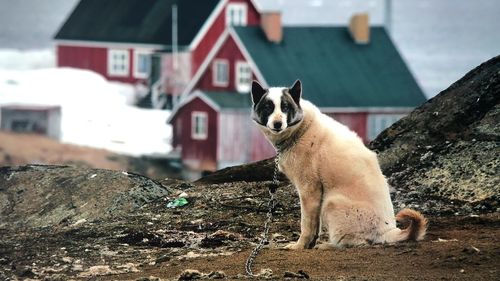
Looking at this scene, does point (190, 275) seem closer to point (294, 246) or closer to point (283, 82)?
point (294, 246)

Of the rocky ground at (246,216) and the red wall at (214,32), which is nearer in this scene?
the rocky ground at (246,216)

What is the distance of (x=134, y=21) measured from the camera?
253 feet

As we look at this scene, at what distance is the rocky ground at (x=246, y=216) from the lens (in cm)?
1207

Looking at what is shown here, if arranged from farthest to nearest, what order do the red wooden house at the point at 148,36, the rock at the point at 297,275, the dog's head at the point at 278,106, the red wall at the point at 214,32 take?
1. the red wooden house at the point at 148,36
2. the red wall at the point at 214,32
3. the dog's head at the point at 278,106
4. the rock at the point at 297,275

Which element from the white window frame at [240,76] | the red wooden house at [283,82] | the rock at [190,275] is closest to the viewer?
the rock at [190,275]

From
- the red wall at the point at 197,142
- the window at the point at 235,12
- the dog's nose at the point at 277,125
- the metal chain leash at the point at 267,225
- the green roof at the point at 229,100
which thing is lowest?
the red wall at the point at 197,142

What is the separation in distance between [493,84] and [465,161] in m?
1.74

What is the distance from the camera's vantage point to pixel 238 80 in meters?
59.4

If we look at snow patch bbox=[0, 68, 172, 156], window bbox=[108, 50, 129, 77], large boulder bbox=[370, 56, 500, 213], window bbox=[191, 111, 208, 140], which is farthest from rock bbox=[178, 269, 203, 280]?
window bbox=[108, 50, 129, 77]

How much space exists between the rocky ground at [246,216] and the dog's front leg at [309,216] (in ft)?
0.63

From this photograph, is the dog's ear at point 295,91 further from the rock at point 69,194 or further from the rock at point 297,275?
the rock at point 69,194

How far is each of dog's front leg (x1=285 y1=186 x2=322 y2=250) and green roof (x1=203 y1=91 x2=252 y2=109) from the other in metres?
43.1

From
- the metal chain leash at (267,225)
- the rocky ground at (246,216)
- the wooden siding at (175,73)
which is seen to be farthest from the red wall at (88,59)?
the metal chain leash at (267,225)

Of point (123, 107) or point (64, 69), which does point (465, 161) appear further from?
point (64, 69)
